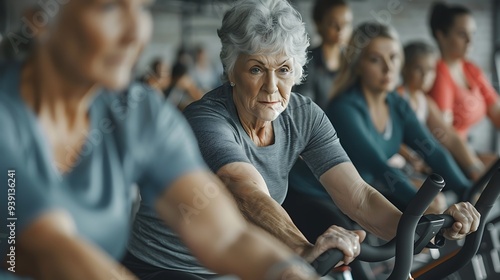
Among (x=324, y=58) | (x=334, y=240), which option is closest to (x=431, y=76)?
(x=324, y=58)

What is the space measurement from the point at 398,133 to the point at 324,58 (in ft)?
3.21

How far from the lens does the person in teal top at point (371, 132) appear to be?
2141mm

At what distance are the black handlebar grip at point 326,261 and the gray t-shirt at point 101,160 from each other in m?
0.30

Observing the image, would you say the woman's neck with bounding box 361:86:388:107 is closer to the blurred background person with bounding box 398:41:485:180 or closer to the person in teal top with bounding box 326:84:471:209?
the person in teal top with bounding box 326:84:471:209

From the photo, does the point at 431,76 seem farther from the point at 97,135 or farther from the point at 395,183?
the point at 97,135

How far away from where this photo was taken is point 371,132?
88.7 inches

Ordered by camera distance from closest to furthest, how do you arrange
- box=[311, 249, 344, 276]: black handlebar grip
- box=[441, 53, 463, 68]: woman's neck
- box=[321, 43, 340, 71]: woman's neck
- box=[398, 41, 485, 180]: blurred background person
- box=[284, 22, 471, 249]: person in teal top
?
box=[311, 249, 344, 276]: black handlebar grip, box=[284, 22, 471, 249]: person in teal top, box=[398, 41, 485, 180]: blurred background person, box=[321, 43, 340, 71]: woman's neck, box=[441, 53, 463, 68]: woman's neck

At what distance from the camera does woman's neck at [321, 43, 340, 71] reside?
10.7 feet

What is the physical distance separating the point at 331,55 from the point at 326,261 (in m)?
2.18

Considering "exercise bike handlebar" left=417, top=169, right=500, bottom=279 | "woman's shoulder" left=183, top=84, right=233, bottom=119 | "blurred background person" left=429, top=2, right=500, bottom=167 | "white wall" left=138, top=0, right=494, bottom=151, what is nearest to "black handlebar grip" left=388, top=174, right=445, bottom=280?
"exercise bike handlebar" left=417, top=169, right=500, bottom=279

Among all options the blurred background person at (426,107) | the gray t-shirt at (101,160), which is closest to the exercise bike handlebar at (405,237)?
the gray t-shirt at (101,160)

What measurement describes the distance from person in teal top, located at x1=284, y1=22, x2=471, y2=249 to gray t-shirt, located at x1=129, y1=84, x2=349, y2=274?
10.1 inches

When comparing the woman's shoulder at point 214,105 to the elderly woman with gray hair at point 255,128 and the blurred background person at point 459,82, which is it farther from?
the blurred background person at point 459,82

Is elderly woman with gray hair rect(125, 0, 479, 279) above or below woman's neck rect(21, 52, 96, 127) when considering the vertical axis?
below
